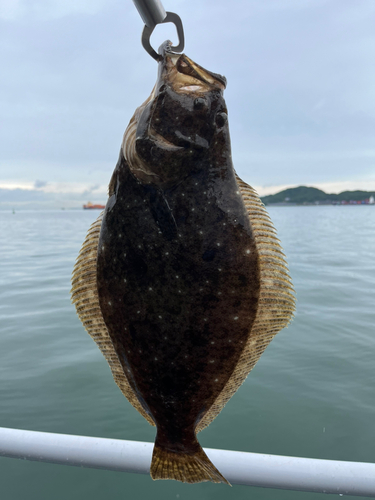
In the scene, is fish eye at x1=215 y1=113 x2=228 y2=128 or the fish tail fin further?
the fish tail fin

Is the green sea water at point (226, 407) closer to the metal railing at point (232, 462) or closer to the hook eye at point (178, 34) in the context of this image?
the metal railing at point (232, 462)

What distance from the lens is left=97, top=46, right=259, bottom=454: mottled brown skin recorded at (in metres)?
1.58

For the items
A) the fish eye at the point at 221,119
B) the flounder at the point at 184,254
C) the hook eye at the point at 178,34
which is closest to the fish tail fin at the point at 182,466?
the flounder at the point at 184,254

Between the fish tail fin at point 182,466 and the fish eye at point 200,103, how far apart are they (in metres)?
1.60

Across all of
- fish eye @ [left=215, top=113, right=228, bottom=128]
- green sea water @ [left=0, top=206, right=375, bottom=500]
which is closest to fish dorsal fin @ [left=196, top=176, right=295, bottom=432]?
fish eye @ [left=215, top=113, right=228, bottom=128]

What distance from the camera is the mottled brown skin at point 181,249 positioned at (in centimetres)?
158

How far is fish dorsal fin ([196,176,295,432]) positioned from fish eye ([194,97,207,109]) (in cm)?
34

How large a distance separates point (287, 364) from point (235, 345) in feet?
21.8

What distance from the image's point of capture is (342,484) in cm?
202

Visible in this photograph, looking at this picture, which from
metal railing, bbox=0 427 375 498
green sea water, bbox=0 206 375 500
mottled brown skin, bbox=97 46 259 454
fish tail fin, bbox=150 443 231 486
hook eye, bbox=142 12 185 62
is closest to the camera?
hook eye, bbox=142 12 185 62

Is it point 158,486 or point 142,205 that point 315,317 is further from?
point 142,205

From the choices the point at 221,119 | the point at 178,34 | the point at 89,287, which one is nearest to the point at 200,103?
the point at 221,119

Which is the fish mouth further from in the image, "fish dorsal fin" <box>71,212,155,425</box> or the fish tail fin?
the fish tail fin

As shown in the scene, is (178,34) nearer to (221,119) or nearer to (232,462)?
(221,119)
